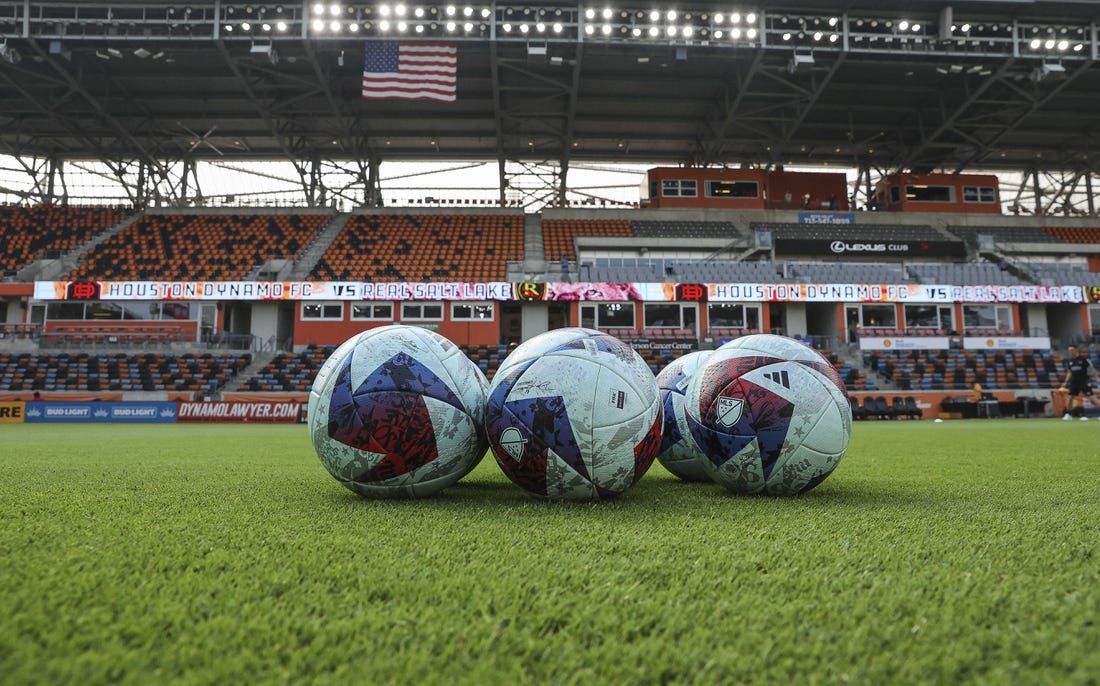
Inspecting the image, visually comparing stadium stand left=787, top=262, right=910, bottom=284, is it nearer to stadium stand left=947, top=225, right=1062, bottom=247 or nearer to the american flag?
stadium stand left=947, top=225, right=1062, bottom=247

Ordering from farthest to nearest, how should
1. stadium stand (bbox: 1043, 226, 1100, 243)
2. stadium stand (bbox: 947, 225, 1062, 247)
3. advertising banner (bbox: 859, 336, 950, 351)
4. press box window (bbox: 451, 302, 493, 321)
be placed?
1. stadium stand (bbox: 1043, 226, 1100, 243)
2. stadium stand (bbox: 947, 225, 1062, 247)
3. press box window (bbox: 451, 302, 493, 321)
4. advertising banner (bbox: 859, 336, 950, 351)

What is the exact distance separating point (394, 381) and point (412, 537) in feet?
4.24

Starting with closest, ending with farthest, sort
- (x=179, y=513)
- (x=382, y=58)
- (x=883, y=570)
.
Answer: (x=883, y=570) → (x=179, y=513) → (x=382, y=58)

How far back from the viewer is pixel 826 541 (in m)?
2.79

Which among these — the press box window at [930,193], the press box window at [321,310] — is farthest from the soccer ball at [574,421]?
the press box window at [930,193]

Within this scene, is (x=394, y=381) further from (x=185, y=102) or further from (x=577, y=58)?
(x=185, y=102)

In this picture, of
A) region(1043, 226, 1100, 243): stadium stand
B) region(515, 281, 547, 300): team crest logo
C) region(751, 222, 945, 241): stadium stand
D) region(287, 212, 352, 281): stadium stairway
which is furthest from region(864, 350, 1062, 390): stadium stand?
region(287, 212, 352, 281): stadium stairway

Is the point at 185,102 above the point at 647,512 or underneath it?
above

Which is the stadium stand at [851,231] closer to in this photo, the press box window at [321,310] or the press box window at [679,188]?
the press box window at [679,188]

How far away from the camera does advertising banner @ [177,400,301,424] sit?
20047 millimetres

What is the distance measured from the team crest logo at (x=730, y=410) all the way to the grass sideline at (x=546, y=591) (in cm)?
55

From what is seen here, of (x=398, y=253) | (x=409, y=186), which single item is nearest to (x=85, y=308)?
(x=398, y=253)

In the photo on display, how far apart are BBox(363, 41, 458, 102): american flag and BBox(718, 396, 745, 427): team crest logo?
22236 mm

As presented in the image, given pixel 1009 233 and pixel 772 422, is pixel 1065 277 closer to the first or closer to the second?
pixel 1009 233
